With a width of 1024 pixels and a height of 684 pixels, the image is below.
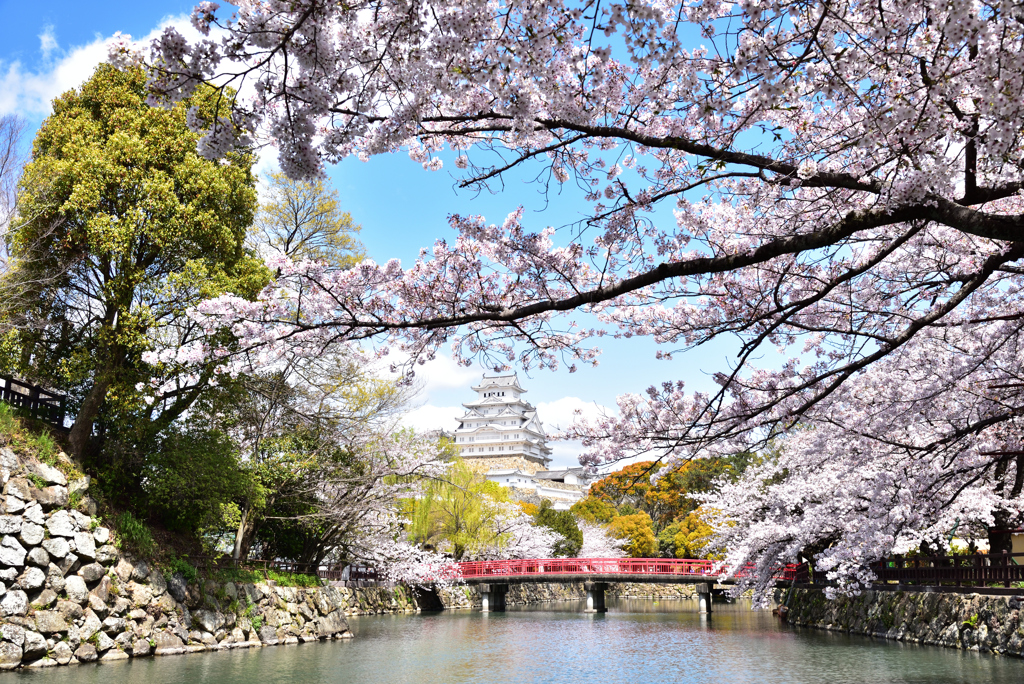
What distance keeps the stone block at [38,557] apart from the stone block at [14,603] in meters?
0.36

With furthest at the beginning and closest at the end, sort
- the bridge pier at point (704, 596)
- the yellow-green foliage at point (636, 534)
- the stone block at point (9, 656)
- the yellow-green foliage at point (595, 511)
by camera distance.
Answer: the yellow-green foliage at point (595, 511) → the yellow-green foliage at point (636, 534) → the bridge pier at point (704, 596) → the stone block at point (9, 656)

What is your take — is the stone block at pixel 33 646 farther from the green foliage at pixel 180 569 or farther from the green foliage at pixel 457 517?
the green foliage at pixel 457 517

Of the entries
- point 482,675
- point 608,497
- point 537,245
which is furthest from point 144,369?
point 608,497

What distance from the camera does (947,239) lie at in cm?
495

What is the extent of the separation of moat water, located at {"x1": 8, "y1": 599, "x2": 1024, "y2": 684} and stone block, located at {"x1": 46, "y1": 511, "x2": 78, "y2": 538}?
153 cm

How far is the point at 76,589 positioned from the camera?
8359 mm

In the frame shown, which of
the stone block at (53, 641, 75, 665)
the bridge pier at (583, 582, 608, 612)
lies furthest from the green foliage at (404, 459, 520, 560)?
the stone block at (53, 641, 75, 665)

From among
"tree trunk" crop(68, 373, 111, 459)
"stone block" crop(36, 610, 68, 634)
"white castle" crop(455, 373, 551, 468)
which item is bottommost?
"stone block" crop(36, 610, 68, 634)

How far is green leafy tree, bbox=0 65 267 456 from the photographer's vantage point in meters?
9.30

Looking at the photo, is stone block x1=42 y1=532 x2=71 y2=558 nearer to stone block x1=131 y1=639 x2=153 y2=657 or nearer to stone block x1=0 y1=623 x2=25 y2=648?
stone block x1=0 y1=623 x2=25 y2=648

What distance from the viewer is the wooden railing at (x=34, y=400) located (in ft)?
31.6

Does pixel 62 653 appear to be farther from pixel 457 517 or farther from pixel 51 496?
pixel 457 517

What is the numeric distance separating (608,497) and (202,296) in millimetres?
32725

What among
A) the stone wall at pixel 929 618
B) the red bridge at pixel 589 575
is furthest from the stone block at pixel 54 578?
the red bridge at pixel 589 575
